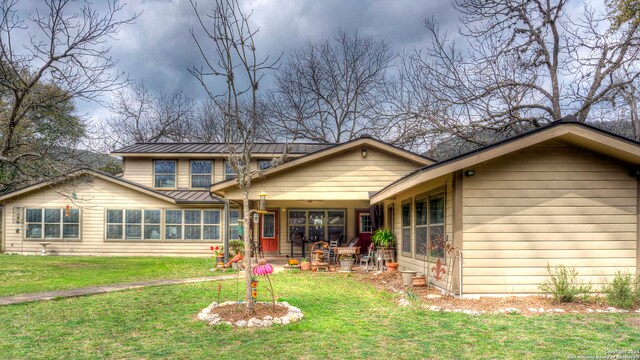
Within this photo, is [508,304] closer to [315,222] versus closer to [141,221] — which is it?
[315,222]

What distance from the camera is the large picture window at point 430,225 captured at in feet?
27.5

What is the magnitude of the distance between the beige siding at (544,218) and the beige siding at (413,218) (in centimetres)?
52

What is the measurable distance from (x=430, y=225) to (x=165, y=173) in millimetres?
13848

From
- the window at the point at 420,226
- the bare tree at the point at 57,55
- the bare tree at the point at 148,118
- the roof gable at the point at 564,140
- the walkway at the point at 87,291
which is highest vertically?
the bare tree at the point at 148,118

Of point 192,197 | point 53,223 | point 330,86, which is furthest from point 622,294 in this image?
point 330,86

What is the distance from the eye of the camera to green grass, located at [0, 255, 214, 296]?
9.56 metres

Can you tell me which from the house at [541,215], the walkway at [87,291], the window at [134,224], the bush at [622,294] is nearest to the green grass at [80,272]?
the walkway at [87,291]

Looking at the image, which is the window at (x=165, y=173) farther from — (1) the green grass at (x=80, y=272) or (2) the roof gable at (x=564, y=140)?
(2) the roof gable at (x=564, y=140)

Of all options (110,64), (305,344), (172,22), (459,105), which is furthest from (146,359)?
(459,105)

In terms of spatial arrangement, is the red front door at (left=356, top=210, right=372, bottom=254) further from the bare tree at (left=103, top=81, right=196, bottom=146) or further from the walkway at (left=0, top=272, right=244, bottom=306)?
the bare tree at (left=103, top=81, right=196, bottom=146)

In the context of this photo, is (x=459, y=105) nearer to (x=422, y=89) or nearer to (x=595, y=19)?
(x=422, y=89)

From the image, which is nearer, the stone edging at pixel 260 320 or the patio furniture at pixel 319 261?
the stone edging at pixel 260 320

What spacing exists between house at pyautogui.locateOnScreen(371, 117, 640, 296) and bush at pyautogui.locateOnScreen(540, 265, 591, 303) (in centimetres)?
12

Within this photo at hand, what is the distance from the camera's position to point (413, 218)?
410 inches
